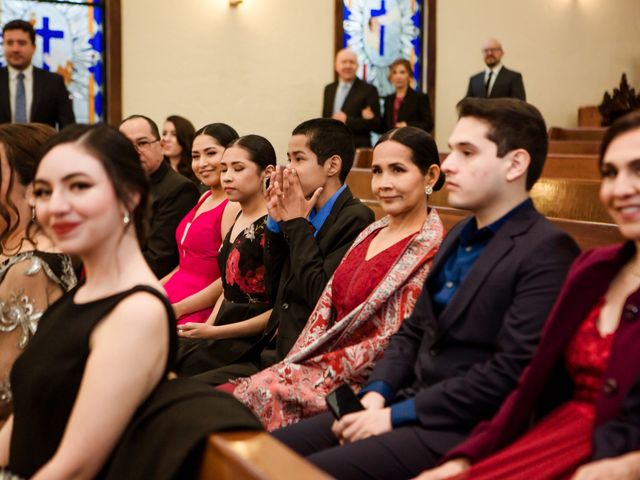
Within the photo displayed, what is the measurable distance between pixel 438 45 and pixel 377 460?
7.78 m

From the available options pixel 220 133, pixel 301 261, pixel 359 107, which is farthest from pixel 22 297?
pixel 359 107

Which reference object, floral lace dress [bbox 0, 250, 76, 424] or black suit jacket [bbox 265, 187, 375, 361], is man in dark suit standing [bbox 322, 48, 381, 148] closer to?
black suit jacket [bbox 265, 187, 375, 361]

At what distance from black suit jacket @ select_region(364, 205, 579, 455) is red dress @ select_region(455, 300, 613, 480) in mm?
140

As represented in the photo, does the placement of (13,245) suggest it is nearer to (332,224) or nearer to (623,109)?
(332,224)

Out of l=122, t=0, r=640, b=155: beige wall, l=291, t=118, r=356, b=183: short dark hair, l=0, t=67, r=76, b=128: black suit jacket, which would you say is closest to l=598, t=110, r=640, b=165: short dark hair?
l=291, t=118, r=356, b=183: short dark hair

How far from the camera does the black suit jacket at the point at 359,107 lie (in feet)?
25.0

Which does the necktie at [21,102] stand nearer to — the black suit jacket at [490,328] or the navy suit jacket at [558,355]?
the black suit jacket at [490,328]

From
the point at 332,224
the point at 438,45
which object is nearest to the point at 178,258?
the point at 332,224

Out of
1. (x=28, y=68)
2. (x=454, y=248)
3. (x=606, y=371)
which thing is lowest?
(x=606, y=371)

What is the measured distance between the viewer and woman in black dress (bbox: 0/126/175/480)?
1.48 metres

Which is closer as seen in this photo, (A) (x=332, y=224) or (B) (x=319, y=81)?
(A) (x=332, y=224)

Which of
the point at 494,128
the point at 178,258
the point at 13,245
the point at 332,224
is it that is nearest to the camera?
the point at 494,128

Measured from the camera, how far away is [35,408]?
1.61 metres

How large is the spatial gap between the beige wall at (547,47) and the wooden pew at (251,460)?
8060 millimetres
